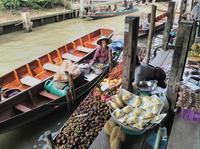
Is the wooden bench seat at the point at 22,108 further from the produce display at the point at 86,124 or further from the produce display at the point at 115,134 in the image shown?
the produce display at the point at 115,134

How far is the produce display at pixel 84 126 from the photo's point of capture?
373cm

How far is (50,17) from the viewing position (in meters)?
15.6

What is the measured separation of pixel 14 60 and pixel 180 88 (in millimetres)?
7940

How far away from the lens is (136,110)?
2881mm

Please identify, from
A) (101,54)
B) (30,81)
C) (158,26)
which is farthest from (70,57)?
(158,26)

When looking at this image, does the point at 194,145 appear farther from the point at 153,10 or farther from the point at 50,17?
the point at 50,17

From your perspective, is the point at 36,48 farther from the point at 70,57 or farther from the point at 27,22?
the point at 70,57

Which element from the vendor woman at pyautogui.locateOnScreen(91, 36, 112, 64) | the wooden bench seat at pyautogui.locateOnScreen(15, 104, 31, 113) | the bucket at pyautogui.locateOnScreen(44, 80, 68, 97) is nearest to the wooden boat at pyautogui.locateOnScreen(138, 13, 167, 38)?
the vendor woman at pyautogui.locateOnScreen(91, 36, 112, 64)

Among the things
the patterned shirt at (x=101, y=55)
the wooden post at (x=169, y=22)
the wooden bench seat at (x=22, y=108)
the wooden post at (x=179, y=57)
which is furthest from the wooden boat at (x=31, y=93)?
the wooden post at (x=179, y=57)

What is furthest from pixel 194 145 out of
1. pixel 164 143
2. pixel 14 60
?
pixel 14 60

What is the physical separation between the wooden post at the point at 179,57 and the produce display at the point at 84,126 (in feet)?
4.50

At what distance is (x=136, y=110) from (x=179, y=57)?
89cm

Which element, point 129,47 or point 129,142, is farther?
point 129,47

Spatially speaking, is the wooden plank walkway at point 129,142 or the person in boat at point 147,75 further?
the person in boat at point 147,75
